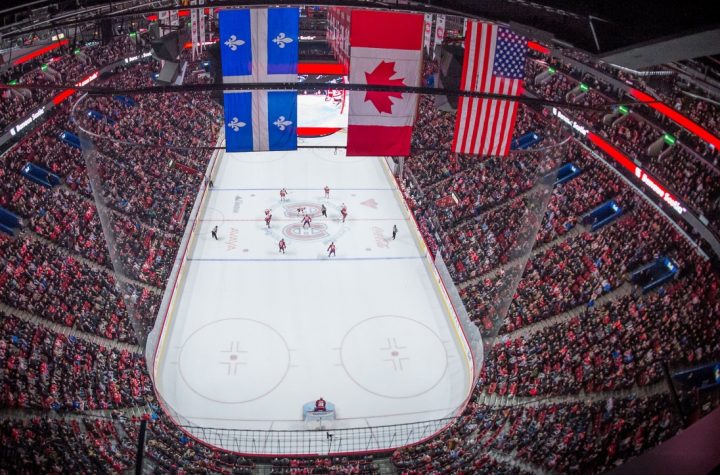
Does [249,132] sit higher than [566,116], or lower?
higher

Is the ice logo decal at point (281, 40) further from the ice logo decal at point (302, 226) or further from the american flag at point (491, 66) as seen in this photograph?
the ice logo decal at point (302, 226)

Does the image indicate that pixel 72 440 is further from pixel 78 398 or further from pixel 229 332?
pixel 229 332

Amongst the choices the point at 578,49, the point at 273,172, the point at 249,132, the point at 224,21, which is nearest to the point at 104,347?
the point at 249,132

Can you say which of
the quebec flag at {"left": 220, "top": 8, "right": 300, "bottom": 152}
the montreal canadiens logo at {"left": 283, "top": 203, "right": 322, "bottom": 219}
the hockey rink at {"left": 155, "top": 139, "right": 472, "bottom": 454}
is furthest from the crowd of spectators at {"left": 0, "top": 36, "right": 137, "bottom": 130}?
the quebec flag at {"left": 220, "top": 8, "right": 300, "bottom": 152}

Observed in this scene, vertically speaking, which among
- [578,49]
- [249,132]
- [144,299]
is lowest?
[144,299]

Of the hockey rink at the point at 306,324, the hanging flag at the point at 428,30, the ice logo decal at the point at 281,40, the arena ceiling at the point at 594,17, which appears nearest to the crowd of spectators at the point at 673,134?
the hanging flag at the point at 428,30

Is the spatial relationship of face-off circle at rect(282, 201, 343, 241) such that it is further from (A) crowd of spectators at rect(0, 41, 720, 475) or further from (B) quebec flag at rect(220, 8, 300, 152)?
(B) quebec flag at rect(220, 8, 300, 152)

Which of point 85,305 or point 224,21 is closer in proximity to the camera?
point 224,21

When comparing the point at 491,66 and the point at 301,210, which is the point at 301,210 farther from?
the point at 491,66
